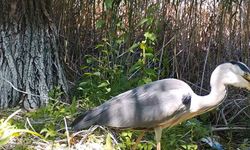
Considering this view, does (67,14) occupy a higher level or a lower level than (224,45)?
higher

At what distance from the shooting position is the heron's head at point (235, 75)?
10.1 feet

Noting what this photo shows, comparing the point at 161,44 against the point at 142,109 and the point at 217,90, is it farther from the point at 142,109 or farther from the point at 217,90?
the point at 142,109

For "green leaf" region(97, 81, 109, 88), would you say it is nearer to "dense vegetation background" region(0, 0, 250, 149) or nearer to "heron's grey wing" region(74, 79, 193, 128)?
"dense vegetation background" region(0, 0, 250, 149)

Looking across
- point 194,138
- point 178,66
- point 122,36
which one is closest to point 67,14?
point 122,36

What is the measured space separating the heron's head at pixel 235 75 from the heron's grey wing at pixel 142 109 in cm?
27

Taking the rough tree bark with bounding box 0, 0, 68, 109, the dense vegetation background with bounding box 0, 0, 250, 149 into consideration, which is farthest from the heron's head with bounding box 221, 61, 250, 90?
the rough tree bark with bounding box 0, 0, 68, 109

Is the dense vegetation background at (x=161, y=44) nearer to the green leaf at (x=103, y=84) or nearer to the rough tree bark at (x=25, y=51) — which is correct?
the green leaf at (x=103, y=84)

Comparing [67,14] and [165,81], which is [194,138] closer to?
[165,81]

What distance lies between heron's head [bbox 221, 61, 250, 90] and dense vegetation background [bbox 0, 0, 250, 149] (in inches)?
32.3

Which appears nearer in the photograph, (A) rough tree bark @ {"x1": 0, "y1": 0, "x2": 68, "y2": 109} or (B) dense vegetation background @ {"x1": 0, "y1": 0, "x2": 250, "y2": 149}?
(A) rough tree bark @ {"x1": 0, "y1": 0, "x2": 68, "y2": 109}

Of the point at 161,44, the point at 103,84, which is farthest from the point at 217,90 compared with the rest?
the point at 161,44

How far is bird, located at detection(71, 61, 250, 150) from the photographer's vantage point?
2.99 meters

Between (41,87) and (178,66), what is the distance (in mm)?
1231

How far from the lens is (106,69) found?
397 cm
